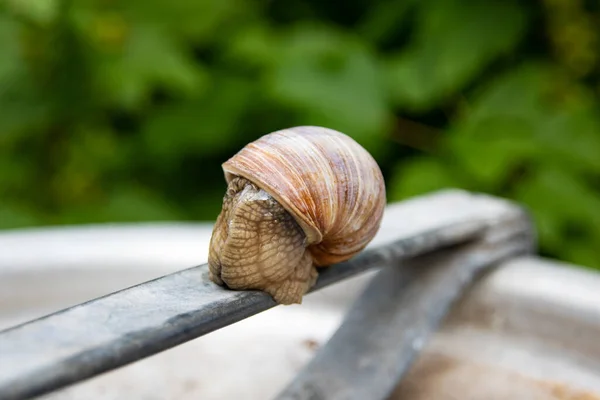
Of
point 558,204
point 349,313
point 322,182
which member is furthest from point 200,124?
point 322,182

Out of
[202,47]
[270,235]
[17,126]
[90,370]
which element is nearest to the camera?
[90,370]

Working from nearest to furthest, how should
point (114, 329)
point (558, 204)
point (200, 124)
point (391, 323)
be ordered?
point (114, 329)
point (391, 323)
point (558, 204)
point (200, 124)

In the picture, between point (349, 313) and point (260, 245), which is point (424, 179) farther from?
point (260, 245)

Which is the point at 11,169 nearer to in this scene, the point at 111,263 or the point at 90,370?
the point at 111,263

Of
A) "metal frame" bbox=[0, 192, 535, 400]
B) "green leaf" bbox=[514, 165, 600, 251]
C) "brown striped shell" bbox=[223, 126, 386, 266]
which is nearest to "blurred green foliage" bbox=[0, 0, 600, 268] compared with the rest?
"green leaf" bbox=[514, 165, 600, 251]

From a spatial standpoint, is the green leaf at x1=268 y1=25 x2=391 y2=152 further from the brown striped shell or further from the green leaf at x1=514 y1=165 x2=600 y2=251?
the brown striped shell

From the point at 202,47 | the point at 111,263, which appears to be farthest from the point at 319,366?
the point at 202,47

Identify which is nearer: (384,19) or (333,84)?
(333,84)
